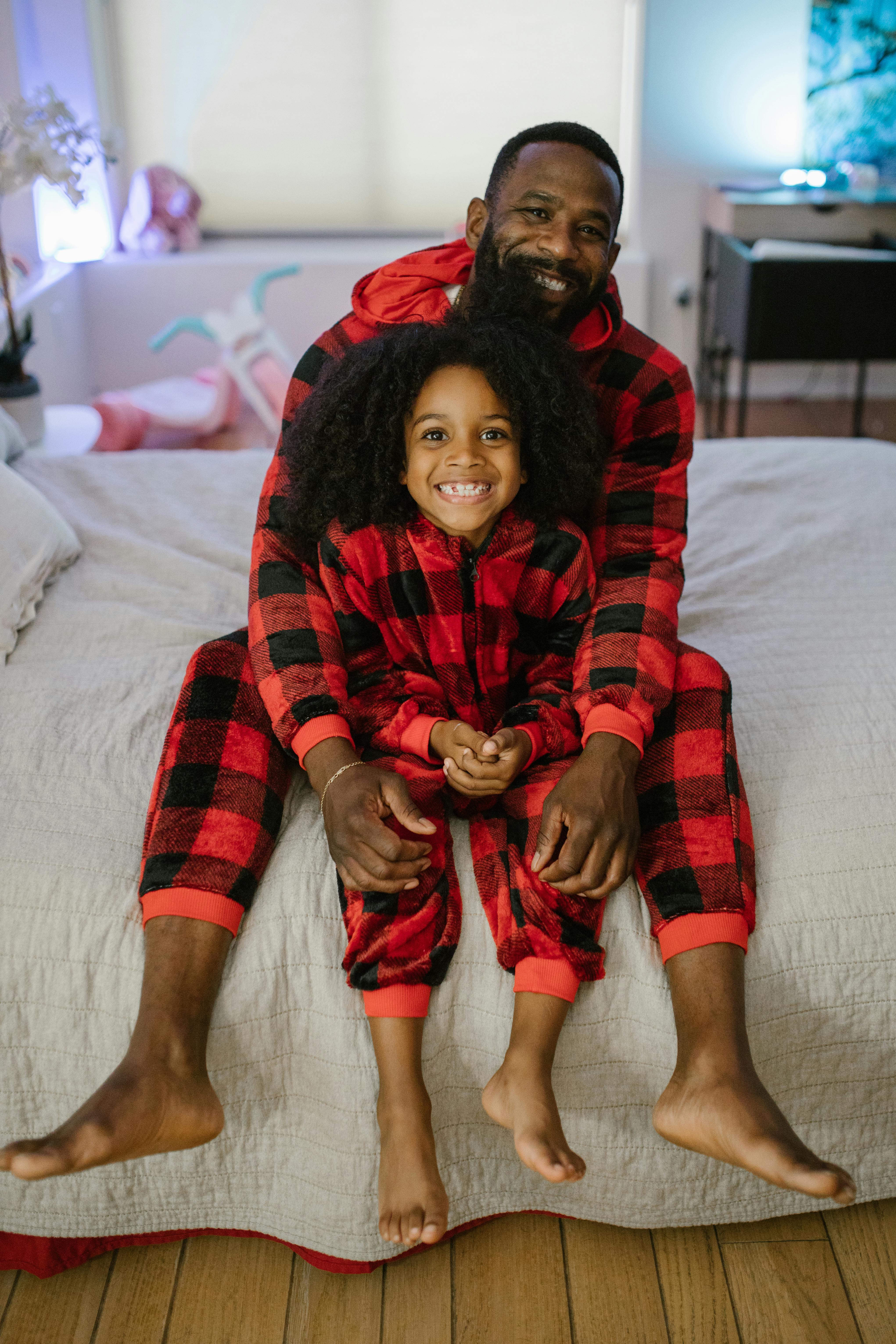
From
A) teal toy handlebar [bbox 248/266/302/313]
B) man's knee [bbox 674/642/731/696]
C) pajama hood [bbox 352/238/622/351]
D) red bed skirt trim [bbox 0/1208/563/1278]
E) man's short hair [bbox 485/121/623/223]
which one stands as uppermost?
man's short hair [bbox 485/121/623/223]

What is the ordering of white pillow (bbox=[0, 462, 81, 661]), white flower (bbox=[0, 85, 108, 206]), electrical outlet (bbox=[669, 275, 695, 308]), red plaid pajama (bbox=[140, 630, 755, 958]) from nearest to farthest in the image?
red plaid pajama (bbox=[140, 630, 755, 958]), white pillow (bbox=[0, 462, 81, 661]), white flower (bbox=[0, 85, 108, 206]), electrical outlet (bbox=[669, 275, 695, 308])

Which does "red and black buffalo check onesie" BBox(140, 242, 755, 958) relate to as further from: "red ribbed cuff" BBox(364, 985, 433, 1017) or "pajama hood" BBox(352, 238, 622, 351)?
"red ribbed cuff" BBox(364, 985, 433, 1017)

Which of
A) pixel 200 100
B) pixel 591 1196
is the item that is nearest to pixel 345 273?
pixel 200 100

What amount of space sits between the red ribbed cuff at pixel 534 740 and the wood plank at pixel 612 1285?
519 millimetres

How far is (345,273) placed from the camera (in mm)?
4008

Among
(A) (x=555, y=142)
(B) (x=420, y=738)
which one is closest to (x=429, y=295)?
(A) (x=555, y=142)

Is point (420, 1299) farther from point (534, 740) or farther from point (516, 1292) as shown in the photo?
point (534, 740)

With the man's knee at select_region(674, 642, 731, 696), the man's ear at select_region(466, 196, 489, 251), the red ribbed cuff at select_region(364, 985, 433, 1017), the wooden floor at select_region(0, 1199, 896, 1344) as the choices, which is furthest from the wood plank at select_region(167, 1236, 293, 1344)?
the man's ear at select_region(466, 196, 489, 251)

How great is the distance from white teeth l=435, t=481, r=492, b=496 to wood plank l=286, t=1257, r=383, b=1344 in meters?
0.84

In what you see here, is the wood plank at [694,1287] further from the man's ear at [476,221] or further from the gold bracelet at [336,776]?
the man's ear at [476,221]

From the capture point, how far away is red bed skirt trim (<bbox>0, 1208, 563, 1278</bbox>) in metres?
1.12

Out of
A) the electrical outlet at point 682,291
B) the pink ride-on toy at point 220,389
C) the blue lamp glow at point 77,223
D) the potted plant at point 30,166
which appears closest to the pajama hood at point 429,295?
the potted plant at point 30,166

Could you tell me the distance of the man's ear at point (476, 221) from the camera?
1322 mm

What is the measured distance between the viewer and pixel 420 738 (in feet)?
3.76
